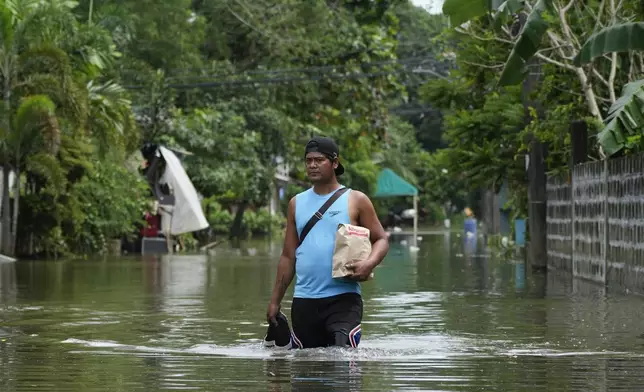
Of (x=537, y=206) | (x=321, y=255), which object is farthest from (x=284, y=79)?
(x=321, y=255)

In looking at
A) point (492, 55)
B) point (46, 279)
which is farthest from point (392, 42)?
point (46, 279)

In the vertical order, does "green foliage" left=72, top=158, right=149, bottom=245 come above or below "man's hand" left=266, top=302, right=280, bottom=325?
above

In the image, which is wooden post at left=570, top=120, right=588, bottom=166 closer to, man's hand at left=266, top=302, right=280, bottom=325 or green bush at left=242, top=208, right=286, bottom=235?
man's hand at left=266, top=302, right=280, bottom=325

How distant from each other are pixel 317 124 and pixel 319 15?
6598 mm

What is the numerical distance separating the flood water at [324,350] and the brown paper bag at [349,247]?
603 mm

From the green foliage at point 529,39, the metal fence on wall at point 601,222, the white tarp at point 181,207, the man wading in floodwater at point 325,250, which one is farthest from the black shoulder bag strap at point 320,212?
the white tarp at point 181,207

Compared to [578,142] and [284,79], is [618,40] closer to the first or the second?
[578,142]

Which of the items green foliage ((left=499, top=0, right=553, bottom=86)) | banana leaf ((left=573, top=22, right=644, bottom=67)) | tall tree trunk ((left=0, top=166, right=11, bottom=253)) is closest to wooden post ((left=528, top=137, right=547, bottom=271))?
green foliage ((left=499, top=0, right=553, bottom=86))

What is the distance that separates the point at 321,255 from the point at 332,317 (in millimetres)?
433

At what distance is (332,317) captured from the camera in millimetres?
10586

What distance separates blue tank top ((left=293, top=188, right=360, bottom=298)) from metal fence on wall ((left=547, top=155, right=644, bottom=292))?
29.8ft

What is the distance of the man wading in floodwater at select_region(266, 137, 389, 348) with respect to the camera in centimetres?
1057

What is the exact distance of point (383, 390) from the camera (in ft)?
29.7

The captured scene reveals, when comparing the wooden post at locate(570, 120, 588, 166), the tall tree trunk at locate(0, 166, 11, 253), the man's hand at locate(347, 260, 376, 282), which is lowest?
the man's hand at locate(347, 260, 376, 282)
